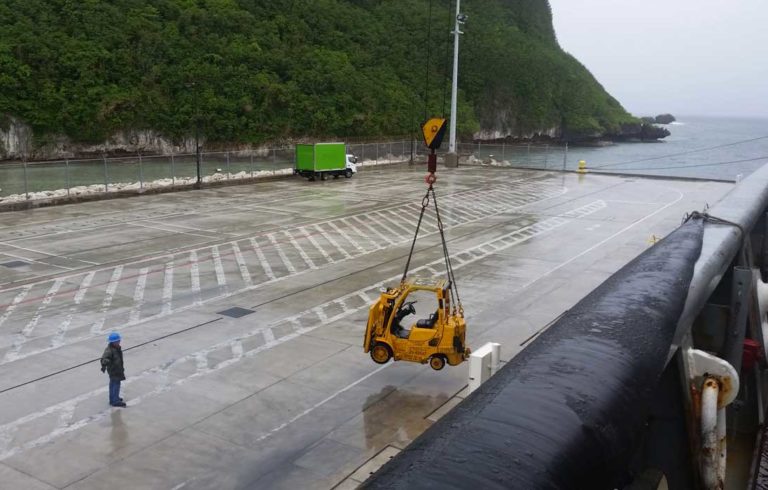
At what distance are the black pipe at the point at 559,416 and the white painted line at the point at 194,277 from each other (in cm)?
1520

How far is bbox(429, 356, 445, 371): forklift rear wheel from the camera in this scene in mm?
12773

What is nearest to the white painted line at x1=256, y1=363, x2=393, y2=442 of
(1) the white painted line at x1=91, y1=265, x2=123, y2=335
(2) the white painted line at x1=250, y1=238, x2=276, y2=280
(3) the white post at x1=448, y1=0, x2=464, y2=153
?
(1) the white painted line at x1=91, y1=265, x2=123, y2=335

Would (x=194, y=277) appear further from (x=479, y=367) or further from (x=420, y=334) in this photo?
(x=479, y=367)

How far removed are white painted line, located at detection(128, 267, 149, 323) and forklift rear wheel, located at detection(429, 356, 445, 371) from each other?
25.4 feet

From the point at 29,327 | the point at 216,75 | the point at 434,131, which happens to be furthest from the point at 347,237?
the point at 216,75

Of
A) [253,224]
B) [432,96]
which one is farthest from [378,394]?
[432,96]

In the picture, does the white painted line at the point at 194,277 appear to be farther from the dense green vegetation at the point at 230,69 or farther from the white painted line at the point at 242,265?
the dense green vegetation at the point at 230,69

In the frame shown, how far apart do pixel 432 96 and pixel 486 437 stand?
116 m

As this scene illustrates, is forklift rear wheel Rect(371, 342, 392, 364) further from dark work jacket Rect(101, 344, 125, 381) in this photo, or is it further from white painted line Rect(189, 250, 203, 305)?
white painted line Rect(189, 250, 203, 305)

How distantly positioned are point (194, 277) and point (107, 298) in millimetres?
2893

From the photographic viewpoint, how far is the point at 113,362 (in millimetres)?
11297

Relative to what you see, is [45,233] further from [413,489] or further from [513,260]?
[413,489]

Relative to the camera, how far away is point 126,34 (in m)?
89.6

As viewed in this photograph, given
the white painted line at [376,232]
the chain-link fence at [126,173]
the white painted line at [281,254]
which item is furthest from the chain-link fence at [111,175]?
the white painted line at [281,254]
